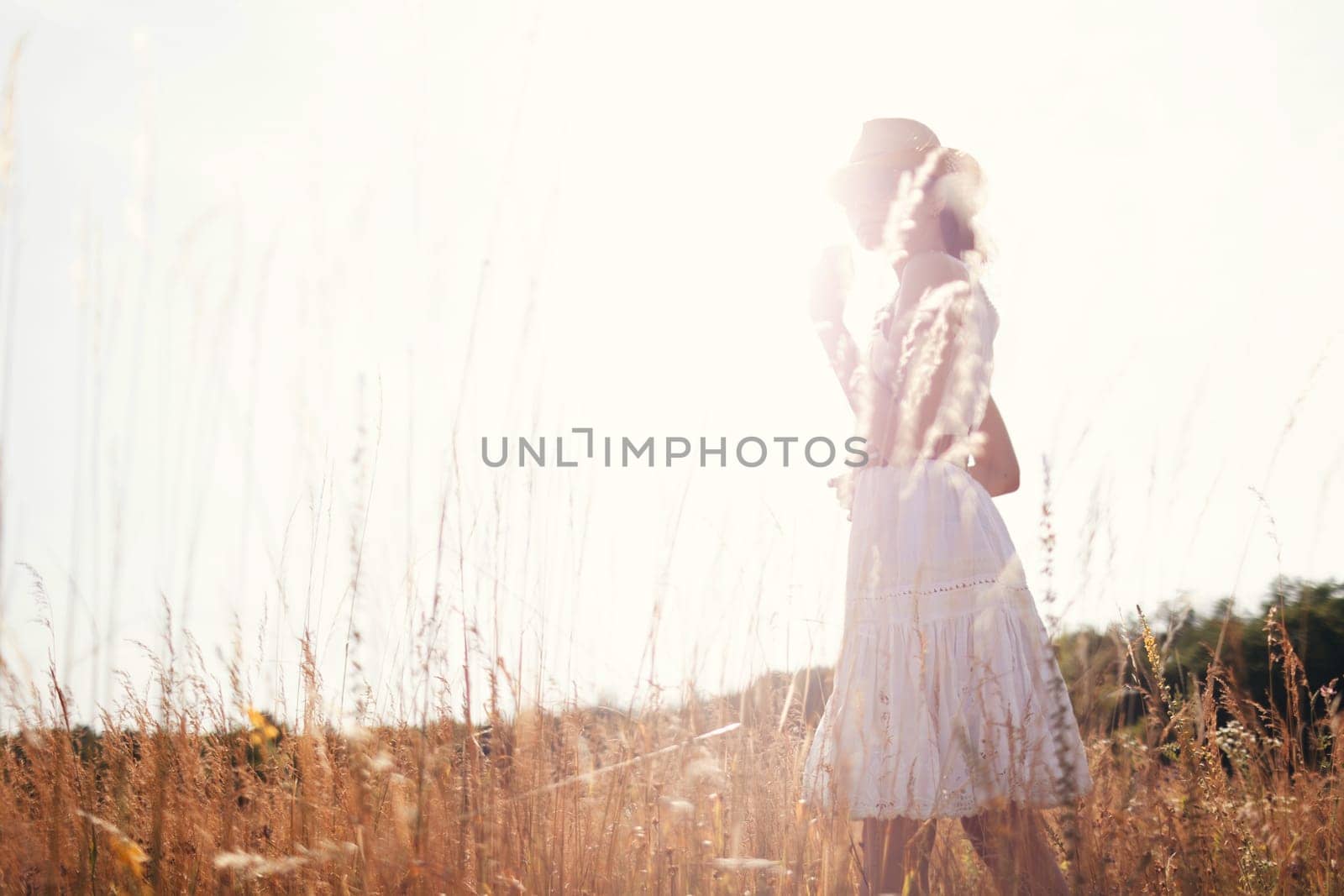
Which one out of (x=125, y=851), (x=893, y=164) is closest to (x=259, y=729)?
(x=125, y=851)

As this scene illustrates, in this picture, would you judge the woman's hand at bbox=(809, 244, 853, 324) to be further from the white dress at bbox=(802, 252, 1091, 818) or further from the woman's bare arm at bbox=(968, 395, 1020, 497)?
the woman's bare arm at bbox=(968, 395, 1020, 497)

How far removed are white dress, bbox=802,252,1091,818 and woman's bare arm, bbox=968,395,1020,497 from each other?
0.21ft

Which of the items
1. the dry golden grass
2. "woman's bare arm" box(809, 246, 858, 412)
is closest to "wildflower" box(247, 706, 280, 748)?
the dry golden grass

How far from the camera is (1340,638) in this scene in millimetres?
4230

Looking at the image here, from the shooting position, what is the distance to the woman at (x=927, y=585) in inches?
64.4

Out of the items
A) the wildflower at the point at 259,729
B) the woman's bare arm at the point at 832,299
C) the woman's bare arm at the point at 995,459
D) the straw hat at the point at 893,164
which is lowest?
the wildflower at the point at 259,729

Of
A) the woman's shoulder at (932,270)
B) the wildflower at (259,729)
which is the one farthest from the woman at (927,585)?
the wildflower at (259,729)

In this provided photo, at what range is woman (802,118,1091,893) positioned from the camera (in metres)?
1.63

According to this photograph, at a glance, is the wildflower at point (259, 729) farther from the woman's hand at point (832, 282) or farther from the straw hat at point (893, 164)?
the straw hat at point (893, 164)

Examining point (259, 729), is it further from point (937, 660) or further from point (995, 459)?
point (995, 459)

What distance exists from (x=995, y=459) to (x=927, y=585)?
0.35m

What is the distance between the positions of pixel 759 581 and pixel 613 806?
0.63m

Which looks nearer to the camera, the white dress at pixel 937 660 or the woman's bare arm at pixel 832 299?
the white dress at pixel 937 660

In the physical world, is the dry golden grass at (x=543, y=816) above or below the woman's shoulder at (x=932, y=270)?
below
